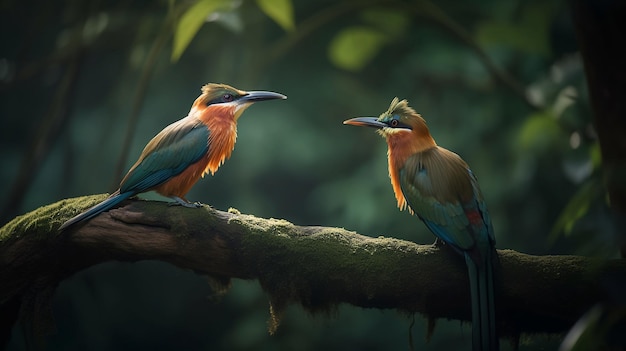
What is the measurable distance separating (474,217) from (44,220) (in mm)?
1592

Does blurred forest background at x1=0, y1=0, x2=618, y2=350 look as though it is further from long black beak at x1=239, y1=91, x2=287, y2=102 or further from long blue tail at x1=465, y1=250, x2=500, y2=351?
long blue tail at x1=465, y1=250, x2=500, y2=351

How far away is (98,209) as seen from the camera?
252cm

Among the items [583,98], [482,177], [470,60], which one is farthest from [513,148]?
[583,98]

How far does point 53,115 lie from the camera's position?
12.1 feet

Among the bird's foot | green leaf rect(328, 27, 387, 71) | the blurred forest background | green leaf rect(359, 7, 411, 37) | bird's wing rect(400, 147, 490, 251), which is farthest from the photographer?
the blurred forest background

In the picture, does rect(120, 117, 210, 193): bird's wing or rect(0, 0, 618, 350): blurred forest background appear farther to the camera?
rect(0, 0, 618, 350): blurred forest background

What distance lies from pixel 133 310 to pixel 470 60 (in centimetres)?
365

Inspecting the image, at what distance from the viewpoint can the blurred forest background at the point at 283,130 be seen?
4594 millimetres

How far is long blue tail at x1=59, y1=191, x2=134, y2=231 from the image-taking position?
2498mm

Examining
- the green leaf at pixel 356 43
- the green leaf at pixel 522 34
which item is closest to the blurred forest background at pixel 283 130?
the green leaf at pixel 522 34

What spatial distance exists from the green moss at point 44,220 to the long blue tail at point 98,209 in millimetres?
71

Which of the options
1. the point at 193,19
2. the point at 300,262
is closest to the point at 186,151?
the point at 193,19

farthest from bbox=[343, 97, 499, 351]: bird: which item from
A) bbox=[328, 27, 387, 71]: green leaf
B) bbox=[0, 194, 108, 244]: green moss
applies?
bbox=[0, 194, 108, 244]: green moss

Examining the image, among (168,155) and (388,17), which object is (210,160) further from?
(388,17)
